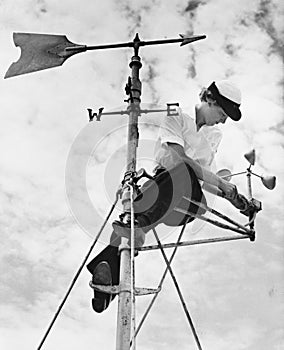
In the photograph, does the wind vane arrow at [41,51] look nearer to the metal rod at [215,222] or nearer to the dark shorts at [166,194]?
the dark shorts at [166,194]

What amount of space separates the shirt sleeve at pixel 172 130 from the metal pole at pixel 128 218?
30 centimetres

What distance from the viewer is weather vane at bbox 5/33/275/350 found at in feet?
15.4

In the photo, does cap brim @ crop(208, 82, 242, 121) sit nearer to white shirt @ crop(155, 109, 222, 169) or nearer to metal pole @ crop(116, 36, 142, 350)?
white shirt @ crop(155, 109, 222, 169)

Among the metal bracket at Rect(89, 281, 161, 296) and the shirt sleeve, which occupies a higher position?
the shirt sleeve

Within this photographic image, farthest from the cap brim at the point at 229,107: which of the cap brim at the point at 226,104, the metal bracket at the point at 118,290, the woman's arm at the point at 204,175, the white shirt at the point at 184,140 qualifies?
the metal bracket at the point at 118,290

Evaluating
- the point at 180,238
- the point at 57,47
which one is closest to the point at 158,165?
the point at 180,238

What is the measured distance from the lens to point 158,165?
542cm

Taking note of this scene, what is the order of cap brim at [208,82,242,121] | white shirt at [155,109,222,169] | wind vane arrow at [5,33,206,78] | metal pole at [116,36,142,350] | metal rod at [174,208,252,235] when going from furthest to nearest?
1. wind vane arrow at [5,33,206,78]
2. cap brim at [208,82,242,121]
3. metal rod at [174,208,252,235]
4. white shirt at [155,109,222,169]
5. metal pole at [116,36,142,350]

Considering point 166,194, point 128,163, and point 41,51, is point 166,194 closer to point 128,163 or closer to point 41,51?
point 128,163

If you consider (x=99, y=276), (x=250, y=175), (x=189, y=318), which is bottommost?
(x=189, y=318)

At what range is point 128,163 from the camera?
209 inches

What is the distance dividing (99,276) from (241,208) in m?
1.66

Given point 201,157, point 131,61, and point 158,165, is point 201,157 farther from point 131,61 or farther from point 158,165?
point 131,61

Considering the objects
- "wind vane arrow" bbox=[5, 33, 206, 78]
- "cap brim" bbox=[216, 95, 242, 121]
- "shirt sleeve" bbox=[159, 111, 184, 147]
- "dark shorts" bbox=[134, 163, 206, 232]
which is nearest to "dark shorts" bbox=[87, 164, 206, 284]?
"dark shorts" bbox=[134, 163, 206, 232]
